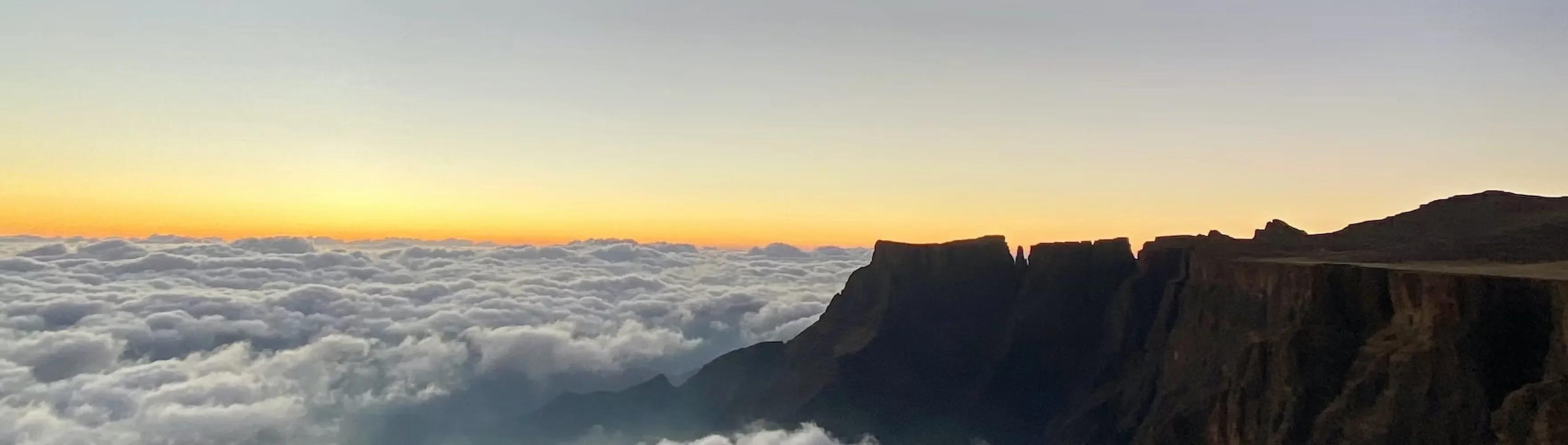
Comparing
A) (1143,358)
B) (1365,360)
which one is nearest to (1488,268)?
(1365,360)

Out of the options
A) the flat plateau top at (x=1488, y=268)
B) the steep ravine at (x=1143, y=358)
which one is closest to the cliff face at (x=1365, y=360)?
the steep ravine at (x=1143, y=358)

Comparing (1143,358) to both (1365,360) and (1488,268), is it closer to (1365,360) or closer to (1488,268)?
(1365,360)

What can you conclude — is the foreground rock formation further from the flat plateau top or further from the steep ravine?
the flat plateau top

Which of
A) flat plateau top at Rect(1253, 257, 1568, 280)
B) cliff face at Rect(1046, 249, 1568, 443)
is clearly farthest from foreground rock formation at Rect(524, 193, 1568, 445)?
flat plateau top at Rect(1253, 257, 1568, 280)

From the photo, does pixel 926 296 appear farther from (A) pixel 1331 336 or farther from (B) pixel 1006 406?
(A) pixel 1331 336

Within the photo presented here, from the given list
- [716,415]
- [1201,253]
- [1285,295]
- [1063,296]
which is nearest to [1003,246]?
[1063,296]

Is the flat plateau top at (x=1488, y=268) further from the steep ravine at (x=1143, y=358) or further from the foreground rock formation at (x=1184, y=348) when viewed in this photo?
the steep ravine at (x=1143, y=358)
